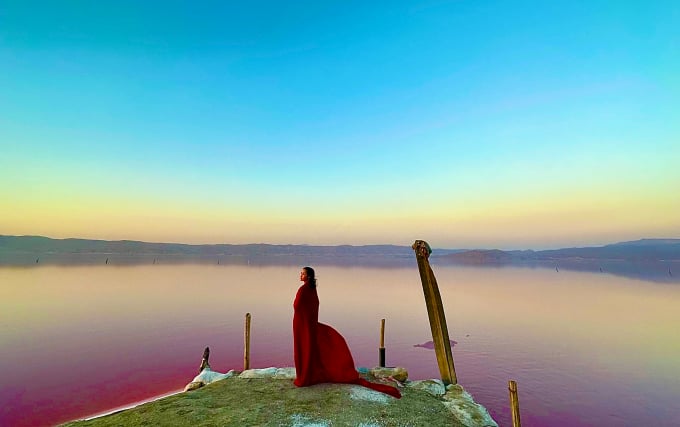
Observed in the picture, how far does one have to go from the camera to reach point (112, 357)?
54.1 feet

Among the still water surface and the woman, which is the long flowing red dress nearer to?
the woman

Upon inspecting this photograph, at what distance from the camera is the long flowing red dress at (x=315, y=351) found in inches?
313

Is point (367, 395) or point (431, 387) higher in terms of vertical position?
point (367, 395)

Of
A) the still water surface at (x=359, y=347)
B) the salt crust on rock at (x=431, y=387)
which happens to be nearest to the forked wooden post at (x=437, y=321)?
the salt crust on rock at (x=431, y=387)

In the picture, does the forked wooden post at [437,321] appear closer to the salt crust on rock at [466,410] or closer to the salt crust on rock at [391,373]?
the salt crust on rock at [466,410]

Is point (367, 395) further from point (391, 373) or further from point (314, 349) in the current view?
point (391, 373)

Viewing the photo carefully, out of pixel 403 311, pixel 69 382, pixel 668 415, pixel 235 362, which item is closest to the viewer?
pixel 668 415

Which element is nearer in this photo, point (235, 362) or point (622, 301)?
point (235, 362)

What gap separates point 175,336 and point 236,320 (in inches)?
Answer: 197

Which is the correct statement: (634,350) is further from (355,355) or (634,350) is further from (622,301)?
(622,301)

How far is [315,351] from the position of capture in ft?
26.7

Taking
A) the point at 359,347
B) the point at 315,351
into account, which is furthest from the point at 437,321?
the point at 359,347

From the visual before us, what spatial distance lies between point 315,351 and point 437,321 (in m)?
4.37

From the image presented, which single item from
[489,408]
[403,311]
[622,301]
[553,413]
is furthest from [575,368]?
[622,301]
